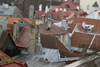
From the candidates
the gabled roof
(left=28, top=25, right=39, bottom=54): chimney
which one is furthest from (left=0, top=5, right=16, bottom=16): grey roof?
(left=28, top=25, right=39, bottom=54): chimney

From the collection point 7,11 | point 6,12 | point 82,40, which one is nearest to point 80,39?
point 82,40

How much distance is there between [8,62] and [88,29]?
19561 mm

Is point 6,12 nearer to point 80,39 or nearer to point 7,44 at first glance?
point 80,39

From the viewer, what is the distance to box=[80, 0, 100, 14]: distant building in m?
52.6

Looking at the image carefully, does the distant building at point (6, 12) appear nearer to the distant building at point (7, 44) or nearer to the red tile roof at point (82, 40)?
the red tile roof at point (82, 40)

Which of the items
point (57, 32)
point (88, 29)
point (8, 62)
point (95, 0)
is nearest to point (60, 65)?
point (8, 62)

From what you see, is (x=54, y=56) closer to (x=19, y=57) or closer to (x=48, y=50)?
(x=48, y=50)

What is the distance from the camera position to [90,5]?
A: 178 feet

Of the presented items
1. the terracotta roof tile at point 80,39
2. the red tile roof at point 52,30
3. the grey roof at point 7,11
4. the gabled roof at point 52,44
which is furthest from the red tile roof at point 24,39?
the grey roof at point 7,11

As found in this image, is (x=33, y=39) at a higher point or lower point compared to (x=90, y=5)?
higher

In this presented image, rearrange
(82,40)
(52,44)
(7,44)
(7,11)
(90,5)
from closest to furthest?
(7,44), (52,44), (82,40), (7,11), (90,5)

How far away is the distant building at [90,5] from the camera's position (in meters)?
52.6

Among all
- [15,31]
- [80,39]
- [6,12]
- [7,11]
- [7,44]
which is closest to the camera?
[7,44]

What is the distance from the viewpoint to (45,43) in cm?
1897
